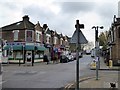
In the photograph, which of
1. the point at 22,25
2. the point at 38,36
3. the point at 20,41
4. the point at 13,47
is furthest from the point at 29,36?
the point at 38,36

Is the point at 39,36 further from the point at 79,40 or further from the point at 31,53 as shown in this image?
the point at 79,40

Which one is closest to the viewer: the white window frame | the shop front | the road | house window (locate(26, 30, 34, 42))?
the road

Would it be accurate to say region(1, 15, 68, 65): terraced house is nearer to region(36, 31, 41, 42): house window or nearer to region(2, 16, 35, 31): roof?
region(2, 16, 35, 31): roof

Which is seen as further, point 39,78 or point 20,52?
point 20,52

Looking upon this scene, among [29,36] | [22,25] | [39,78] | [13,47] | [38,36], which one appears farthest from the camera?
[38,36]

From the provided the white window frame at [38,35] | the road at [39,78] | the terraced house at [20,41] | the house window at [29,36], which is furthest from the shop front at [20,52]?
the road at [39,78]

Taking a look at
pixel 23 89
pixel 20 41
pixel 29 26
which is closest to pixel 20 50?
pixel 20 41

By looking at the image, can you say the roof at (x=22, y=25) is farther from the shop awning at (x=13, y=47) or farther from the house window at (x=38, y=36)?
the shop awning at (x=13, y=47)

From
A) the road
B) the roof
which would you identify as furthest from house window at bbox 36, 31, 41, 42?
the road

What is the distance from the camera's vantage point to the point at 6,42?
4897 cm

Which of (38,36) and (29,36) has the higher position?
(38,36)

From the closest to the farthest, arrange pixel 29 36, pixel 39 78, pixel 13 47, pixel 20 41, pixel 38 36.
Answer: pixel 39 78 → pixel 13 47 → pixel 20 41 → pixel 29 36 → pixel 38 36

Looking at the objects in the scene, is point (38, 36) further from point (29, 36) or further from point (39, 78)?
point (39, 78)

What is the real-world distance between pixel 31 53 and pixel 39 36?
6117 mm
